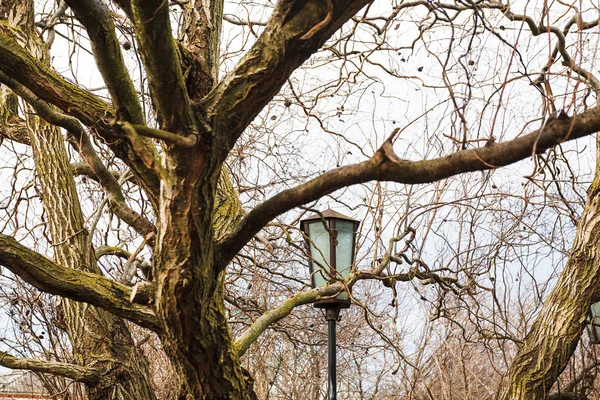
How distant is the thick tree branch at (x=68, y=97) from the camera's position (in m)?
2.50

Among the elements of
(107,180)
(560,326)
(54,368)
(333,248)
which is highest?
(107,180)

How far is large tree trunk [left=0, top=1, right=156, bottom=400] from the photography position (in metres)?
3.80

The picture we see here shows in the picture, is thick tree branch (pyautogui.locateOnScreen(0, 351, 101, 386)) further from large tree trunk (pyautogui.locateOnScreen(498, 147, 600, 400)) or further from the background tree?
large tree trunk (pyautogui.locateOnScreen(498, 147, 600, 400))

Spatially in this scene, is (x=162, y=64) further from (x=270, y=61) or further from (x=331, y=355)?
(x=331, y=355)

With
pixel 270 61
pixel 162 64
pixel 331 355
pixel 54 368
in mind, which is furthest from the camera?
pixel 331 355

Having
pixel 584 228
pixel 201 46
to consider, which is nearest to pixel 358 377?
pixel 584 228

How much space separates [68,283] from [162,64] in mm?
1093

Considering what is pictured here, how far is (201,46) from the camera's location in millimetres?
3428

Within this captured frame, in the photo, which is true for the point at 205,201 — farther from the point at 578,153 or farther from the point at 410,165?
the point at 578,153

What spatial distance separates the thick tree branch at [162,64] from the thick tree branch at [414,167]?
1.39ft

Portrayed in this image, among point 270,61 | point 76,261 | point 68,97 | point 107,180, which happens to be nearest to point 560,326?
point 270,61

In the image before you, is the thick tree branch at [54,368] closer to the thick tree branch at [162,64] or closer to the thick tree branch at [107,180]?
the thick tree branch at [107,180]

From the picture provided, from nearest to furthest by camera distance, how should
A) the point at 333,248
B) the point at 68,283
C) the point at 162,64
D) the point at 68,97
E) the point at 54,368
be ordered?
the point at 162,64 < the point at 68,283 < the point at 68,97 < the point at 54,368 < the point at 333,248

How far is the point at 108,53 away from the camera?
2.21m
